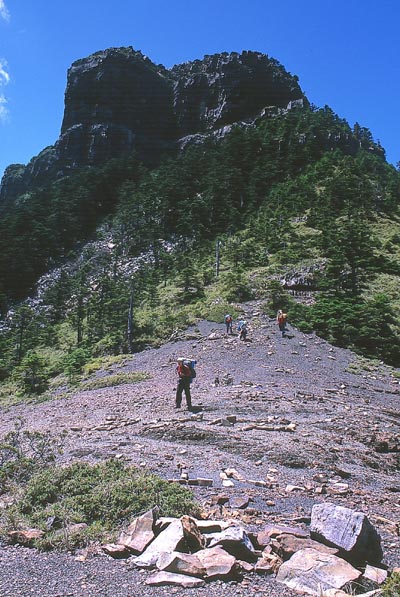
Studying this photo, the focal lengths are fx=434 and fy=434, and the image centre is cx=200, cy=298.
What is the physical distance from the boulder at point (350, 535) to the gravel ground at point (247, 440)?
1.19ft

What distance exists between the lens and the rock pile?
3566 millimetres

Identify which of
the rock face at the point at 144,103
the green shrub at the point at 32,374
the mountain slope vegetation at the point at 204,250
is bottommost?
the green shrub at the point at 32,374

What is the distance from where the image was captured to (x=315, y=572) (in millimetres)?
3600

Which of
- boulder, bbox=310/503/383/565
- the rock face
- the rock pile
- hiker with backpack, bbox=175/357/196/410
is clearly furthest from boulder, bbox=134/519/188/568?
the rock face

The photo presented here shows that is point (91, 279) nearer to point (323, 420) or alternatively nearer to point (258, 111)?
point (323, 420)

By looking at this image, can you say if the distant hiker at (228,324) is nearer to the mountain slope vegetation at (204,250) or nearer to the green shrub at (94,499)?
the mountain slope vegetation at (204,250)

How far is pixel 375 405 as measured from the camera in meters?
14.5

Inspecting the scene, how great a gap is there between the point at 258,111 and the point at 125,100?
33.8m

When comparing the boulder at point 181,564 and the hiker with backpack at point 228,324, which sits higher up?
the hiker with backpack at point 228,324

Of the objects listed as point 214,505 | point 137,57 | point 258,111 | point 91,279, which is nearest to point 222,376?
point 214,505

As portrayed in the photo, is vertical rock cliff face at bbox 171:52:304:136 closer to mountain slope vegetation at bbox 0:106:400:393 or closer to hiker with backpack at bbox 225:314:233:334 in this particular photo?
mountain slope vegetation at bbox 0:106:400:393

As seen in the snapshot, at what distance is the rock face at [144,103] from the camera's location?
104 metres

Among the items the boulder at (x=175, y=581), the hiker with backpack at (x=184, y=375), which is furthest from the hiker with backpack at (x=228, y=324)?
the boulder at (x=175, y=581)

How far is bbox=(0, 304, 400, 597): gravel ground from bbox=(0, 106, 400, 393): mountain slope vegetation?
26.6ft
